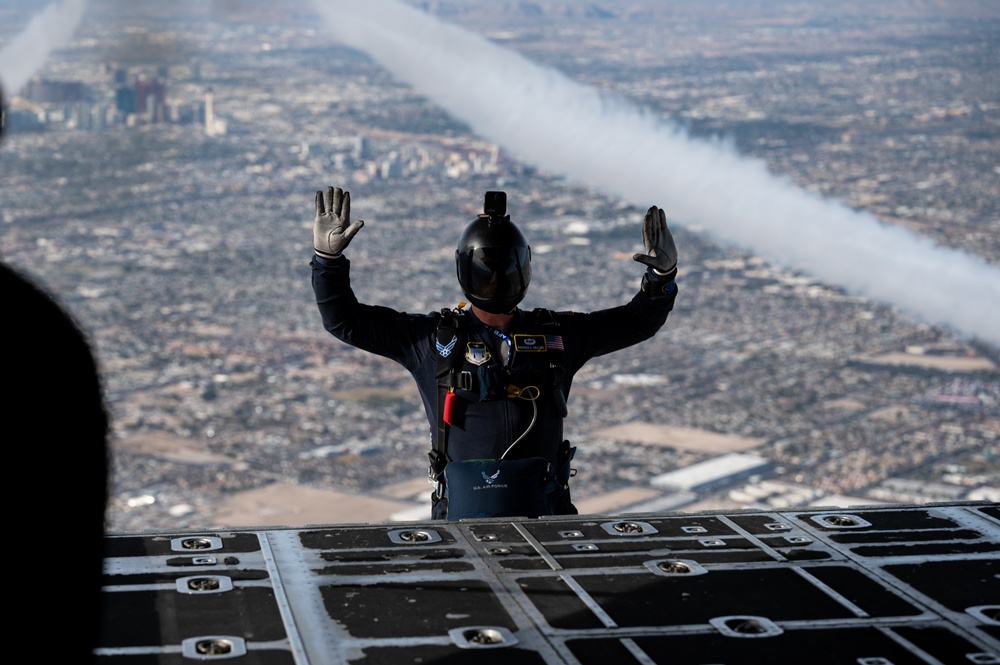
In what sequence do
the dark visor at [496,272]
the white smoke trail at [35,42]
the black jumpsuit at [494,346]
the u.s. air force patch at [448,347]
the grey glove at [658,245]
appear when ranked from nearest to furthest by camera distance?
1. the black jumpsuit at [494,346]
2. the u.s. air force patch at [448,347]
3. the dark visor at [496,272]
4. the grey glove at [658,245]
5. the white smoke trail at [35,42]

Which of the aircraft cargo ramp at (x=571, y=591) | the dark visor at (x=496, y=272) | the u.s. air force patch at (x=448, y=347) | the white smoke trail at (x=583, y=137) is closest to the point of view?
the aircraft cargo ramp at (x=571, y=591)

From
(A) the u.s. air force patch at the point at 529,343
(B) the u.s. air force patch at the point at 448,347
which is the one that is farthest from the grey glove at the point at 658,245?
(B) the u.s. air force patch at the point at 448,347

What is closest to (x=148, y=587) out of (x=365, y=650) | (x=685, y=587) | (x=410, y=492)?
(x=365, y=650)

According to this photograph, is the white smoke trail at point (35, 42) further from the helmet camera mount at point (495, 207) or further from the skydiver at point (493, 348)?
the skydiver at point (493, 348)

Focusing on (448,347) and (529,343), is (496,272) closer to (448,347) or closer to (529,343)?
(529,343)

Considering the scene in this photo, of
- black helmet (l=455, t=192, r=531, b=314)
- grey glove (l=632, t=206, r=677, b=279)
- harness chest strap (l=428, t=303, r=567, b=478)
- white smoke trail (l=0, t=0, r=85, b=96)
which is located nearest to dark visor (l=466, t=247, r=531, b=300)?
black helmet (l=455, t=192, r=531, b=314)

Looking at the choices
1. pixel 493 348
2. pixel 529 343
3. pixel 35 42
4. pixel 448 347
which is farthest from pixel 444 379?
pixel 35 42

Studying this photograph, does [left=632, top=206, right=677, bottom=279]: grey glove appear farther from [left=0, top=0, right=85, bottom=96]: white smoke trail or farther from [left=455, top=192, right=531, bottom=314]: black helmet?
[left=0, top=0, right=85, bottom=96]: white smoke trail
